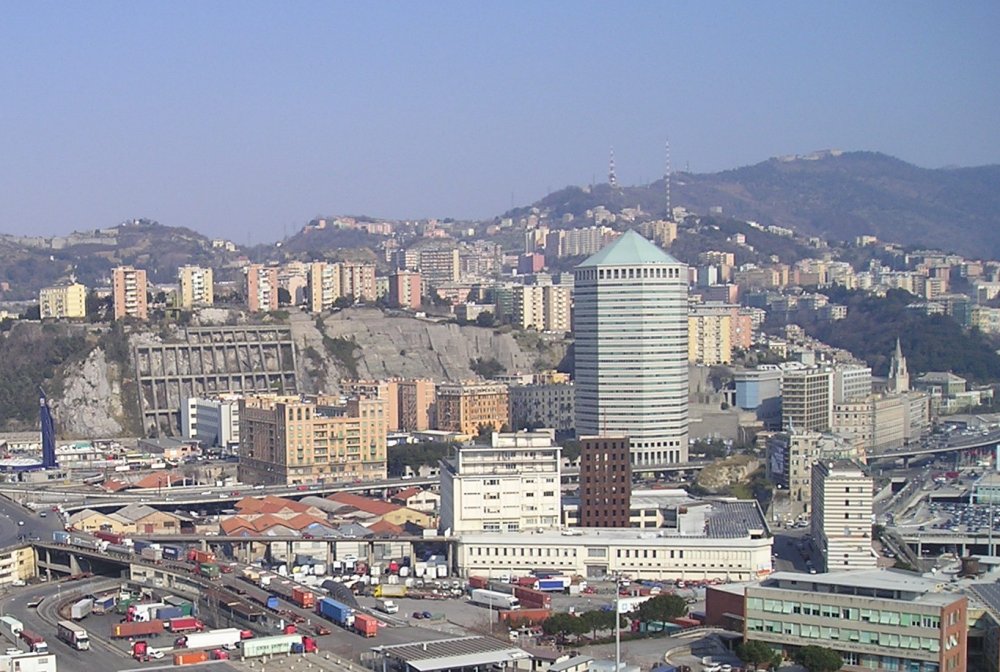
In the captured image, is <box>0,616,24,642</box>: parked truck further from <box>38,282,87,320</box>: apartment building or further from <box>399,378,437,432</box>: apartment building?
<box>38,282,87,320</box>: apartment building

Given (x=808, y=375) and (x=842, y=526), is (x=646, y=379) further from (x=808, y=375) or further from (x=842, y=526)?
(x=842, y=526)

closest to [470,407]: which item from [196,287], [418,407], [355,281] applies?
[418,407]

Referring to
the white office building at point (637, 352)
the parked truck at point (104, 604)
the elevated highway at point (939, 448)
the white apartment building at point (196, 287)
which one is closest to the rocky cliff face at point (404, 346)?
the white apartment building at point (196, 287)

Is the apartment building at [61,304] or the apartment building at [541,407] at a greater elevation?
the apartment building at [61,304]

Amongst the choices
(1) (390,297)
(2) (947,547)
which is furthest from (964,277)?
(2) (947,547)

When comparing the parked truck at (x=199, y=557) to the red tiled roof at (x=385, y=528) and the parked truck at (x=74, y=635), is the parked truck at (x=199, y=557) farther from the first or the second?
the parked truck at (x=74, y=635)

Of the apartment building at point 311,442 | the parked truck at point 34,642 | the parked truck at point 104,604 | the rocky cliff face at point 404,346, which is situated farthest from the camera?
the rocky cliff face at point 404,346

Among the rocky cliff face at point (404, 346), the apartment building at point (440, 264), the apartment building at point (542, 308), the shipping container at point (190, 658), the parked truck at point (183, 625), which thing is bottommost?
the parked truck at point (183, 625)
